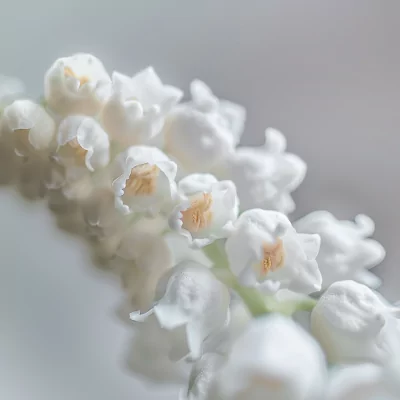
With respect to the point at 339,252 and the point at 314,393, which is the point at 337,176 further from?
the point at 314,393

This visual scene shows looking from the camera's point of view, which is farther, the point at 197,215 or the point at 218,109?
the point at 218,109

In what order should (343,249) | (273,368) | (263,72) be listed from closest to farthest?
(273,368)
(343,249)
(263,72)

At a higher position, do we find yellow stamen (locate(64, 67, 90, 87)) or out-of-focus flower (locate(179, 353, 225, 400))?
yellow stamen (locate(64, 67, 90, 87))

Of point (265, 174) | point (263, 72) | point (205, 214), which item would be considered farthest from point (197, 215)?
point (263, 72)

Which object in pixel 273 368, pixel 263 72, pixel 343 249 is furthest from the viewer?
pixel 263 72

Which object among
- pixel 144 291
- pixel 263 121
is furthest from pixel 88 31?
pixel 144 291

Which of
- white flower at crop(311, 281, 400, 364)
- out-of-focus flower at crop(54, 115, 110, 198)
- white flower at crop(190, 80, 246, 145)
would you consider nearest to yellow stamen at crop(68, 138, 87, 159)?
out-of-focus flower at crop(54, 115, 110, 198)

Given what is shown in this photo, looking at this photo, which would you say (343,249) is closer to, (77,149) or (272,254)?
(272,254)

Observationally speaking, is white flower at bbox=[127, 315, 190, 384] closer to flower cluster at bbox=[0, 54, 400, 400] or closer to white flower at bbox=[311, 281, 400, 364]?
flower cluster at bbox=[0, 54, 400, 400]
